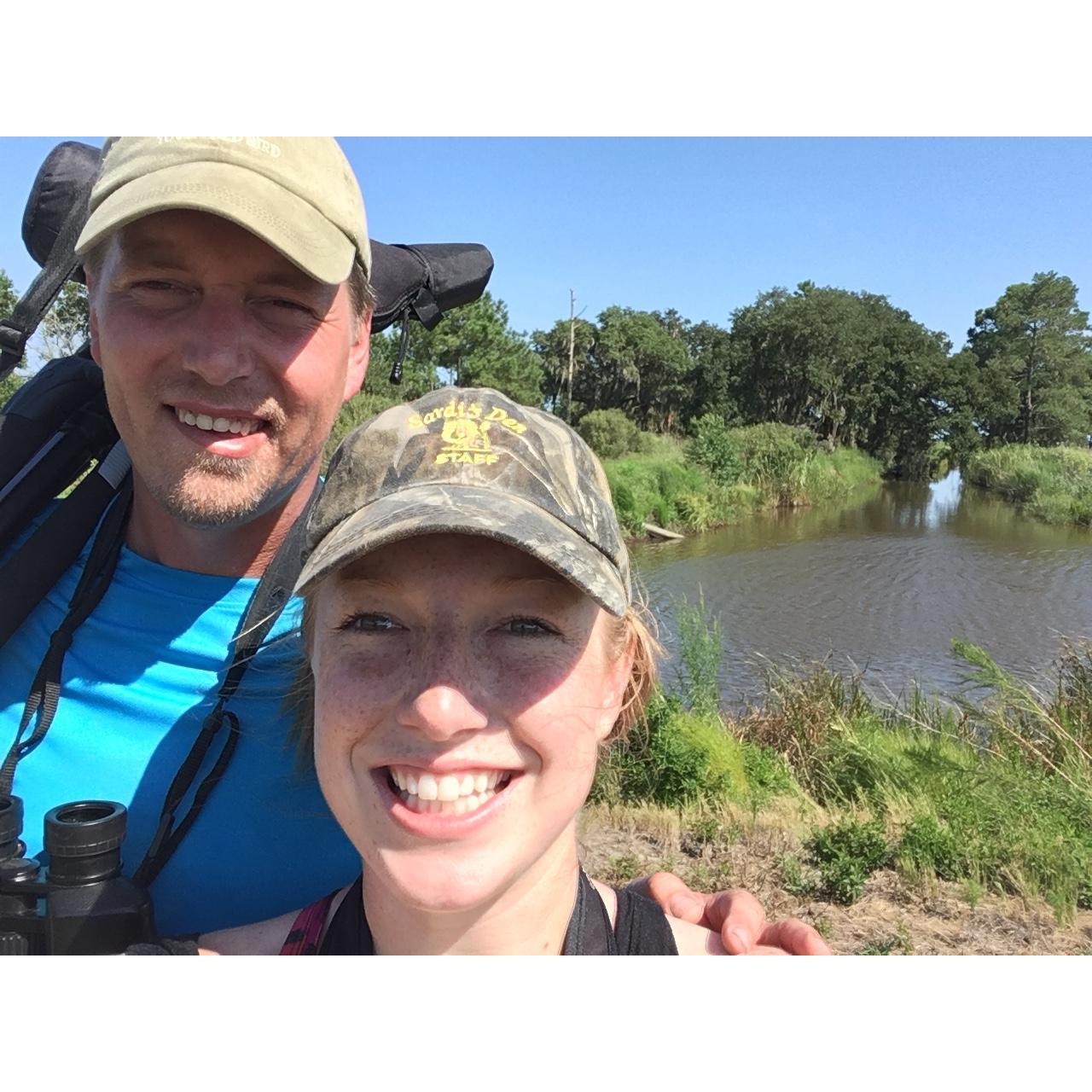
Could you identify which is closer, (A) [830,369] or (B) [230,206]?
(B) [230,206]

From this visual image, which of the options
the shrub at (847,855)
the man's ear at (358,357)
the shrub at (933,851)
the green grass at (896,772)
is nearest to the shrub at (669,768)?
the green grass at (896,772)

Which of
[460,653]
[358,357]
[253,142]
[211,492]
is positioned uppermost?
[253,142]

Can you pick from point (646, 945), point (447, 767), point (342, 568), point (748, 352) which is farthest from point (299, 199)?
point (748, 352)

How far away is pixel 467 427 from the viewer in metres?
1.23

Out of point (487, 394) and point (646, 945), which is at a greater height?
point (487, 394)

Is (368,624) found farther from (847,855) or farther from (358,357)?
(847,855)

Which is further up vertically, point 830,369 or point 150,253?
point 830,369

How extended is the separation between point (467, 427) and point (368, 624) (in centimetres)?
32

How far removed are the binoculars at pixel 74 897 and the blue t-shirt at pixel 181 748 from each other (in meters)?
0.18

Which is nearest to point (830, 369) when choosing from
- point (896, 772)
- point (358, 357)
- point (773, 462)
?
point (773, 462)

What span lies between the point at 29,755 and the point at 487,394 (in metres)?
1.17

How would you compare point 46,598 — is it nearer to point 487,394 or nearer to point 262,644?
point 262,644

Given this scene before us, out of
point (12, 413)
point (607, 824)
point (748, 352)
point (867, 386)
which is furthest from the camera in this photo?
point (748, 352)

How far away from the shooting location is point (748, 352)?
168ft
